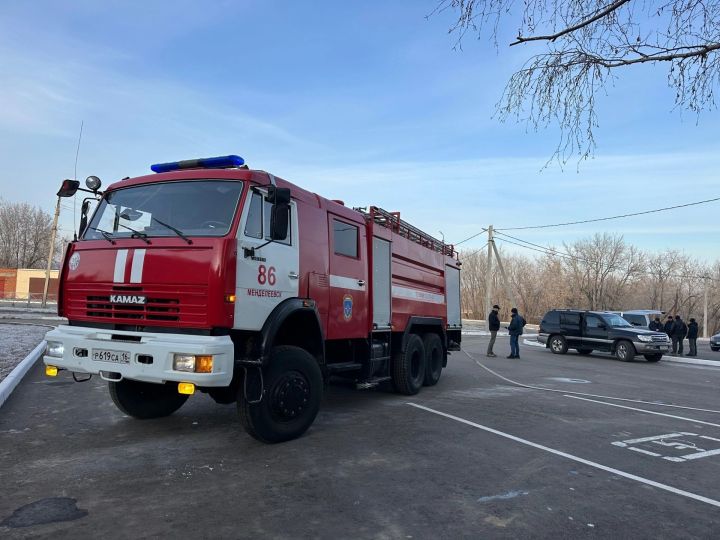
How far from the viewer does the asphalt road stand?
3594 millimetres

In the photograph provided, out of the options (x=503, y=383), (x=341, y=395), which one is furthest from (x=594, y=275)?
(x=341, y=395)

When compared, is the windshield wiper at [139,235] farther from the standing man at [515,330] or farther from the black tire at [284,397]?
the standing man at [515,330]

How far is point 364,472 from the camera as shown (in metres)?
4.69

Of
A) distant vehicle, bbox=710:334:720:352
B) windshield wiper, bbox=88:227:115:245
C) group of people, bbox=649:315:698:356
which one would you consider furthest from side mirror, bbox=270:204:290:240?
distant vehicle, bbox=710:334:720:352

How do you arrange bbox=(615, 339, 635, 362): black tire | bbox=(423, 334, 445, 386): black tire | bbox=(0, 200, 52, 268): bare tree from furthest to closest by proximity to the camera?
bbox=(0, 200, 52, 268): bare tree, bbox=(615, 339, 635, 362): black tire, bbox=(423, 334, 445, 386): black tire

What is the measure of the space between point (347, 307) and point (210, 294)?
8.26 feet

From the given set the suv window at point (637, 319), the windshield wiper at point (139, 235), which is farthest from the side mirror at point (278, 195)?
the suv window at point (637, 319)

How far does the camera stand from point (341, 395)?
8.70 meters

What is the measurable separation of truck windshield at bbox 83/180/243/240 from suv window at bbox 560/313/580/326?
18.6 metres

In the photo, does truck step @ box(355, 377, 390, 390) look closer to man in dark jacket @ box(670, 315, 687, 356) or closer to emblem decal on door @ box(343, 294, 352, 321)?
emblem decal on door @ box(343, 294, 352, 321)

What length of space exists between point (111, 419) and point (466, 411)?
4902 mm

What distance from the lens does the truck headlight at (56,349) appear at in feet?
16.9

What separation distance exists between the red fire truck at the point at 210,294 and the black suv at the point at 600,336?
15.7 metres

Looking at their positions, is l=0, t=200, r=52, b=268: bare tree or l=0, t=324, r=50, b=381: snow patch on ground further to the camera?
l=0, t=200, r=52, b=268: bare tree
